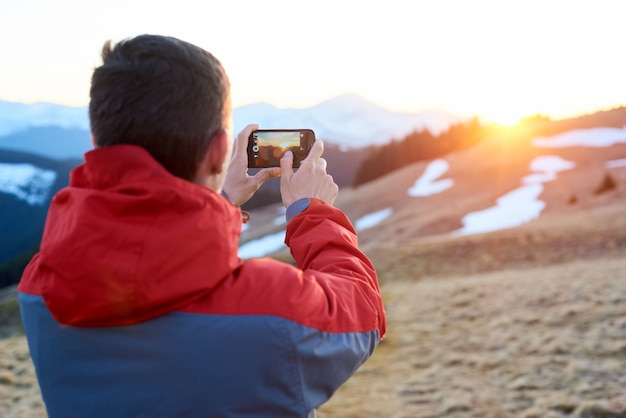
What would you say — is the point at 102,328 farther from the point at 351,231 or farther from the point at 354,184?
the point at 354,184

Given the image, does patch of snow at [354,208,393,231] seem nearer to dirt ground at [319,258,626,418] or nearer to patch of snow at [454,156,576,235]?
patch of snow at [454,156,576,235]

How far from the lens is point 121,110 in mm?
1419

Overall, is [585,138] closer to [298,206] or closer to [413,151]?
[413,151]

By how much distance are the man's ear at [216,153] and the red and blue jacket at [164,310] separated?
11 centimetres

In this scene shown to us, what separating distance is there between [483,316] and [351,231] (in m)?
10.4

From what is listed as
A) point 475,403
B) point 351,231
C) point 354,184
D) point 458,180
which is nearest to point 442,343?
point 475,403

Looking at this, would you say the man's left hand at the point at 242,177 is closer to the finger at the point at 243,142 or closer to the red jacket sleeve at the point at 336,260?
A: the finger at the point at 243,142

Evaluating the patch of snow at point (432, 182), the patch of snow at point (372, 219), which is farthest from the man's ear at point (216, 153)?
the patch of snow at point (432, 182)

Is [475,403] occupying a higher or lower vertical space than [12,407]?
higher

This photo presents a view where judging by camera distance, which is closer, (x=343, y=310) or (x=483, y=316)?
(x=343, y=310)

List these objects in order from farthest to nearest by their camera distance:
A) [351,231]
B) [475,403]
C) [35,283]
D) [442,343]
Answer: [442,343], [475,403], [351,231], [35,283]

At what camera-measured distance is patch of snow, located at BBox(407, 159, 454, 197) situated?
38.9 metres

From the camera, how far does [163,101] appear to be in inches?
54.9

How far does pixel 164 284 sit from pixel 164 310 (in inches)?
3.2
